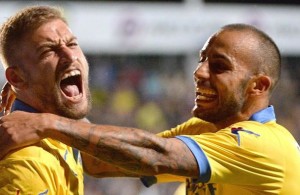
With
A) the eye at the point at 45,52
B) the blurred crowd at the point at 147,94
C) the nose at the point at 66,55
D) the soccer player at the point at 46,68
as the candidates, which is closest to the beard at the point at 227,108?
the soccer player at the point at 46,68

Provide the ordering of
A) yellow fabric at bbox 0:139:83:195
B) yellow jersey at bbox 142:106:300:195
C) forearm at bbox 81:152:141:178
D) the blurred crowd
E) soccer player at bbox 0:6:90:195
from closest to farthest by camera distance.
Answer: yellow fabric at bbox 0:139:83:195 < yellow jersey at bbox 142:106:300:195 < soccer player at bbox 0:6:90:195 < forearm at bbox 81:152:141:178 < the blurred crowd

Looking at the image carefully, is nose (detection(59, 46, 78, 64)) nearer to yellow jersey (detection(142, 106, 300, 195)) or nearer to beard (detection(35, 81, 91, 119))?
beard (detection(35, 81, 91, 119))

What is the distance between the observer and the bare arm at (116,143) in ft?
13.8

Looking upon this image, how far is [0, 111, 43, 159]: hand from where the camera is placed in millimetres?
4164

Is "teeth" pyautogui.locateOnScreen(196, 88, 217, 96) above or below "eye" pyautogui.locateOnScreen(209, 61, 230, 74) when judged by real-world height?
below

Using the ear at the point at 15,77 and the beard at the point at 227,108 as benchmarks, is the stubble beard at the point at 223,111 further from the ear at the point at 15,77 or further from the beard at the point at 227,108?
the ear at the point at 15,77

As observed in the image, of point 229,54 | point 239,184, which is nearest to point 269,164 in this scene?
point 239,184

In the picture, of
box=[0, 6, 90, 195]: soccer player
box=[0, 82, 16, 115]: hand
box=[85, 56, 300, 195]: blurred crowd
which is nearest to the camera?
box=[0, 6, 90, 195]: soccer player

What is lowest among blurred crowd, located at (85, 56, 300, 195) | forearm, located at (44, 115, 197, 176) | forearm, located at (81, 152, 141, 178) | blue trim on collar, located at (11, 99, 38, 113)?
blurred crowd, located at (85, 56, 300, 195)

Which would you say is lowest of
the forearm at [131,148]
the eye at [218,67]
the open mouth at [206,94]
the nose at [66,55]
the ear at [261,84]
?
the forearm at [131,148]

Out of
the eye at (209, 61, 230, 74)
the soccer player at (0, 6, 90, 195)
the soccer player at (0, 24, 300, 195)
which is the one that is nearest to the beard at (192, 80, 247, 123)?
the soccer player at (0, 24, 300, 195)

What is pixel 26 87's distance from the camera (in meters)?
4.54

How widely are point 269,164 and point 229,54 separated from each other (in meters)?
0.66

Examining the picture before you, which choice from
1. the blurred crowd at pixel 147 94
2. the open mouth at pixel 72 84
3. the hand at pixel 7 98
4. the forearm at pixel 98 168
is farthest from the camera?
the blurred crowd at pixel 147 94
